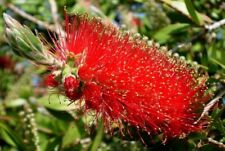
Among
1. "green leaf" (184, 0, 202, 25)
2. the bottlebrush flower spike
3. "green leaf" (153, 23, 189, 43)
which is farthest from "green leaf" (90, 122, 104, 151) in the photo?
"green leaf" (153, 23, 189, 43)

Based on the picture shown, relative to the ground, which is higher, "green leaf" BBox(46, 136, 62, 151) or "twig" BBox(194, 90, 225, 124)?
"twig" BBox(194, 90, 225, 124)

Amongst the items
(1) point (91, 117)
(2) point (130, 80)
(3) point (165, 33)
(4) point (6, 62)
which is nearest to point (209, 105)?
(2) point (130, 80)

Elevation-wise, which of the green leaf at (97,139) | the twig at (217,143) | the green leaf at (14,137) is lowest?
the green leaf at (14,137)

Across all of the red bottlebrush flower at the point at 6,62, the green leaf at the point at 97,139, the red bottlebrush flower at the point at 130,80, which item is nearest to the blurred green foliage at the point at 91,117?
the green leaf at the point at 97,139

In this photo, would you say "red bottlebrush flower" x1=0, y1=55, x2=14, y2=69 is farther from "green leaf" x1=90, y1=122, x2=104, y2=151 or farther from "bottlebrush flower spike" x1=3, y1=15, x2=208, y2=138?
"bottlebrush flower spike" x1=3, y1=15, x2=208, y2=138

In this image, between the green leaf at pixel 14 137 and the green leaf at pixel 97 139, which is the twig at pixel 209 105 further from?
the green leaf at pixel 14 137

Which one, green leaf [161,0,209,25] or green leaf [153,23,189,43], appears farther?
green leaf [153,23,189,43]

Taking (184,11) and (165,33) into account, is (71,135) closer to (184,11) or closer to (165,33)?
(165,33)
